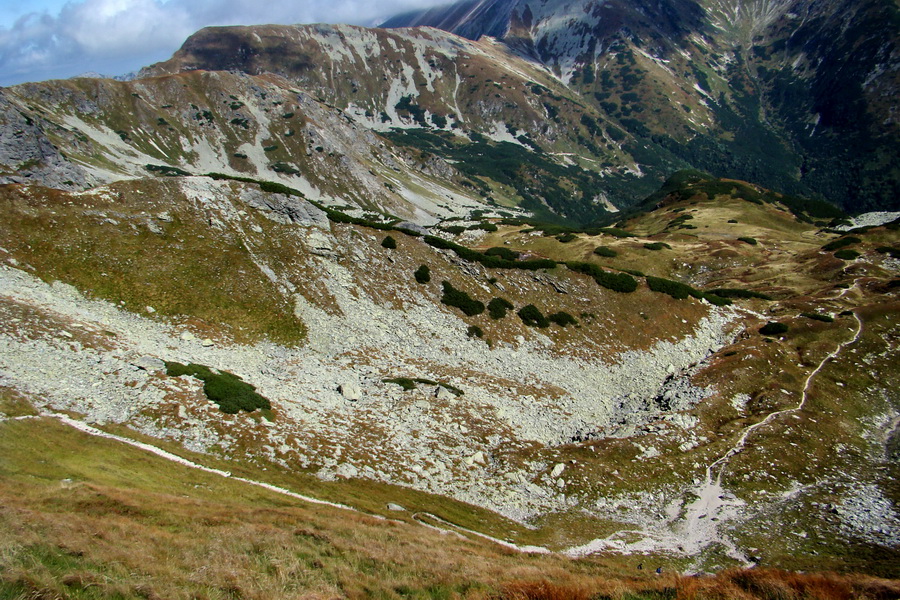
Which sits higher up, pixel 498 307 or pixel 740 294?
pixel 740 294

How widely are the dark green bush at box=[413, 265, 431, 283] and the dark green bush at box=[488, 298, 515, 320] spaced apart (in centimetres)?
665

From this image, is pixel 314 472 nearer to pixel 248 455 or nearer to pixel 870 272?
pixel 248 455

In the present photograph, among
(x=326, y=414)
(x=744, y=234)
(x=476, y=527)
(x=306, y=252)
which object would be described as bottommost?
(x=476, y=527)

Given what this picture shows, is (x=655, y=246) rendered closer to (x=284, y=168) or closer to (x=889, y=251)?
(x=889, y=251)

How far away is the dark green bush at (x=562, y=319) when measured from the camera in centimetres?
4500

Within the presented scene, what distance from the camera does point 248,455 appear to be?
2141cm

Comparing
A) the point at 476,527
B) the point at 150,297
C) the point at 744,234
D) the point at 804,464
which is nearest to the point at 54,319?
the point at 150,297

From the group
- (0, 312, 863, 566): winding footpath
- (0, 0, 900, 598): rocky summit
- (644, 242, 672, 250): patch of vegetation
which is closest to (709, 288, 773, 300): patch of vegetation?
(0, 0, 900, 598): rocky summit

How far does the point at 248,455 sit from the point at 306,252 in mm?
24074

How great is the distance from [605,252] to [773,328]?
41601mm

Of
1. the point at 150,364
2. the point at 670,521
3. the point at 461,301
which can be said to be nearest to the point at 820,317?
the point at 670,521

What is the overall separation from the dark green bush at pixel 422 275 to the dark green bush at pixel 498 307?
262 inches

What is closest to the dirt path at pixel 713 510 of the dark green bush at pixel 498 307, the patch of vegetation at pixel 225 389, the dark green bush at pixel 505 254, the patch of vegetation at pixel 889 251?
the dark green bush at pixel 498 307

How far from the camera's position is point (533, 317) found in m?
44.7
